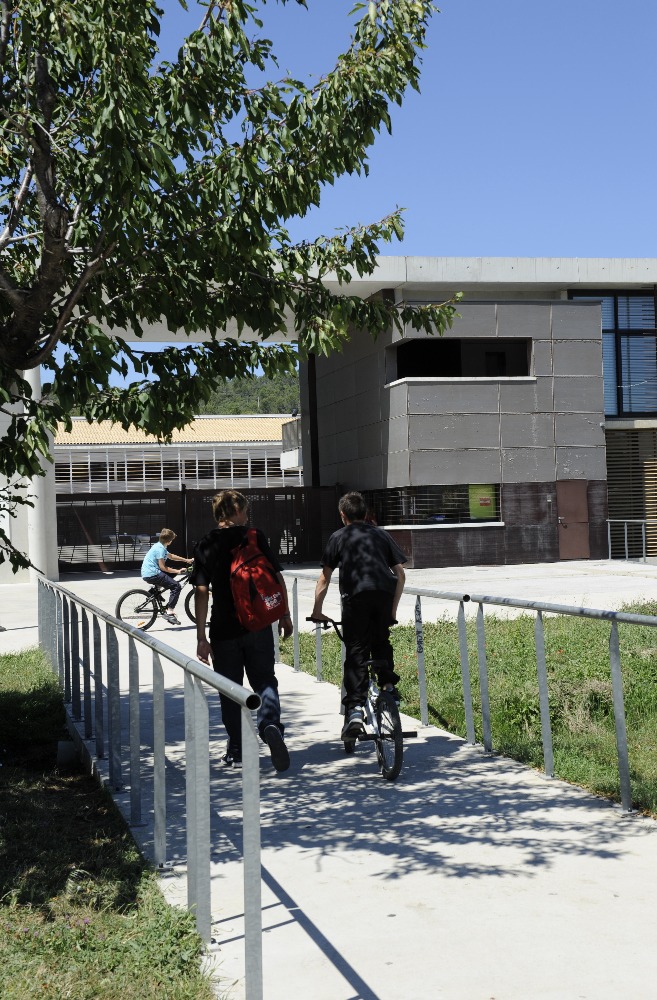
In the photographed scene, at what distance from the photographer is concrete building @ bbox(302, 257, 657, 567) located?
98.6ft

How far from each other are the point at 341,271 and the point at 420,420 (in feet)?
76.4

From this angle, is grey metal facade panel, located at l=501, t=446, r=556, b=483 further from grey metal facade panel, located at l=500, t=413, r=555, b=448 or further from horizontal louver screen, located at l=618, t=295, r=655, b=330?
horizontal louver screen, located at l=618, t=295, r=655, b=330

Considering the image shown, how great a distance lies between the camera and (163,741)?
483cm

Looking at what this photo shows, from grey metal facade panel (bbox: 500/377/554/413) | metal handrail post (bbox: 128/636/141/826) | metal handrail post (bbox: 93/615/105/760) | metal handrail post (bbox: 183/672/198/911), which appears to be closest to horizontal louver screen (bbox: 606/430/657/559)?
grey metal facade panel (bbox: 500/377/554/413)

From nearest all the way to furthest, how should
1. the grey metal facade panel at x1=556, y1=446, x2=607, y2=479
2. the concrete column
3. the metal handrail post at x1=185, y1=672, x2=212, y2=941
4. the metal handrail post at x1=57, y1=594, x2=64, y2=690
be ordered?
the metal handrail post at x1=185, y1=672, x2=212, y2=941 < the metal handrail post at x1=57, y1=594, x2=64, y2=690 < the concrete column < the grey metal facade panel at x1=556, y1=446, x2=607, y2=479

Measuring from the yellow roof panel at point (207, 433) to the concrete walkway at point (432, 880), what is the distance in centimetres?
5230

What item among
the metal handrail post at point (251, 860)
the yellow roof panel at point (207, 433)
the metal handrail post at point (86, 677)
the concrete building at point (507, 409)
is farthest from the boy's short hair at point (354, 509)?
the yellow roof panel at point (207, 433)

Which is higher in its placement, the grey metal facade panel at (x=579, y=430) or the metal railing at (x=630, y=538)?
the grey metal facade panel at (x=579, y=430)

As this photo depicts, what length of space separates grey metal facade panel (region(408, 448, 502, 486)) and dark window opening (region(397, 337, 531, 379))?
2548 millimetres

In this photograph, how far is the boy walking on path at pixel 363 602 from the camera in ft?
22.4

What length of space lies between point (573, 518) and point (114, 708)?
25.3 metres

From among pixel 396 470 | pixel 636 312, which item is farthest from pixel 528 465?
pixel 636 312

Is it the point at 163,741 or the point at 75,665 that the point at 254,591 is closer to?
the point at 163,741

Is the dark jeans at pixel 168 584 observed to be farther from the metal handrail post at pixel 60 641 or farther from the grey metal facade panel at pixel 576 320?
the grey metal facade panel at pixel 576 320
